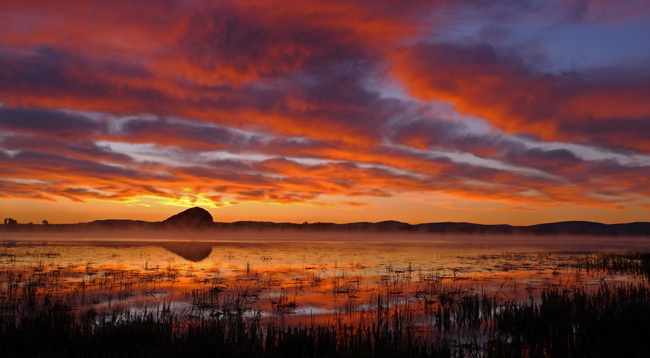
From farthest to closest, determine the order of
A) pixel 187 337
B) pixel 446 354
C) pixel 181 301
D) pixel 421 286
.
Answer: pixel 421 286 → pixel 181 301 → pixel 187 337 → pixel 446 354

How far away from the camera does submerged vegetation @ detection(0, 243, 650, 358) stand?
39.4ft

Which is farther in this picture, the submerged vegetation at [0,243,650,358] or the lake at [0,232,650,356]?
the lake at [0,232,650,356]

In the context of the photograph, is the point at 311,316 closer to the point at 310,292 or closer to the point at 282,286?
the point at 310,292

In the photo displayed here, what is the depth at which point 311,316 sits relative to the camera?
56.4 feet

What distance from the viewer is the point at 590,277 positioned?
101 ft

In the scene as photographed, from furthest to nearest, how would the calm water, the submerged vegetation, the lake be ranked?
the calm water → the lake → the submerged vegetation

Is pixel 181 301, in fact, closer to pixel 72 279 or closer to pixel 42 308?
pixel 42 308

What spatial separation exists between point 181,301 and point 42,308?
547 cm

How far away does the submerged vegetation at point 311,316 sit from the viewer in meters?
12.0

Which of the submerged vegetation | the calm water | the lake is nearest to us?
the submerged vegetation

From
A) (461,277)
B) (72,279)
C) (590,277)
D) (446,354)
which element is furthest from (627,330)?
(72,279)

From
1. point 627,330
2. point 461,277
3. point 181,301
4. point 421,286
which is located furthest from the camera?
point 461,277

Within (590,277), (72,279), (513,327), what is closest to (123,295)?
(72,279)

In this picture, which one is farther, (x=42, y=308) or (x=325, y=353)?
(x=42, y=308)
